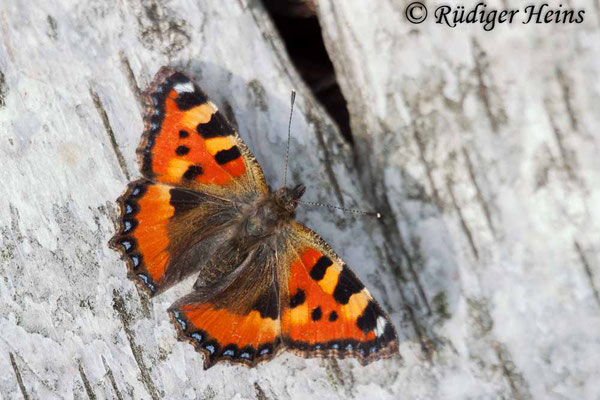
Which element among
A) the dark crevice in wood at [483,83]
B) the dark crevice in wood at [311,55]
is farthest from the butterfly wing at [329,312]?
the dark crevice in wood at [483,83]

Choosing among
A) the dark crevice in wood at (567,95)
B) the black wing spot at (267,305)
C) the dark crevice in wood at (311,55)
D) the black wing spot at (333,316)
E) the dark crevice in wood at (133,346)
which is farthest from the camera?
the dark crevice in wood at (311,55)

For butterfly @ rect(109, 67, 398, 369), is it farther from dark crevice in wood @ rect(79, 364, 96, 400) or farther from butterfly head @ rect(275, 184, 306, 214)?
dark crevice in wood @ rect(79, 364, 96, 400)

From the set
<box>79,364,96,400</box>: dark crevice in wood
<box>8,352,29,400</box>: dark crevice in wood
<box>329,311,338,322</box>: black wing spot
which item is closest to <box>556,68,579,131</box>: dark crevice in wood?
<box>329,311,338,322</box>: black wing spot

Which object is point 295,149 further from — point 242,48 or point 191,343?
point 191,343


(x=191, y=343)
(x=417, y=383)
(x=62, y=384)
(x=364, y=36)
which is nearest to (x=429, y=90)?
(x=364, y=36)

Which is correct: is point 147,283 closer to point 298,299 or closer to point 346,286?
point 298,299

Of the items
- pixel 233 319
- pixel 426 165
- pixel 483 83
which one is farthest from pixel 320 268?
pixel 483 83

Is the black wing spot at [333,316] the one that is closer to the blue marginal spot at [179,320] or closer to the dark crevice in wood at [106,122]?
the blue marginal spot at [179,320]
